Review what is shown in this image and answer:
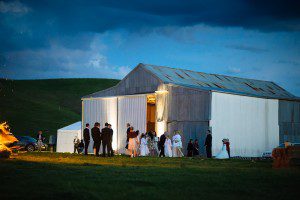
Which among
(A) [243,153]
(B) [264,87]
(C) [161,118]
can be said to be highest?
(B) [264,87]

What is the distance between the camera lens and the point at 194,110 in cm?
3180

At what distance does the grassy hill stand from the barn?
29.7m

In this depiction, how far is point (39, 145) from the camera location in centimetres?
4078

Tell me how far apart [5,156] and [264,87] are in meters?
28.7

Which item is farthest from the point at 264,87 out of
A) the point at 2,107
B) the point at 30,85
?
the point at 30,85

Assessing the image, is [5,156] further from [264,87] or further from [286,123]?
[264,87]

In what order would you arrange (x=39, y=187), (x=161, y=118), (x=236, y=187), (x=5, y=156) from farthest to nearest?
(x=161, y=118)
(x=5, y=156)
(x=236, y=187)
(x=39, y=187)

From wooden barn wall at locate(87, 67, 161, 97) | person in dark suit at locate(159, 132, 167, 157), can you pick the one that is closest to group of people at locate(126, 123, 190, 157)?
person in dark suit at locate(159, 132, 167, 157)

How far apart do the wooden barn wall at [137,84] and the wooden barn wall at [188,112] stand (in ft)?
5.53

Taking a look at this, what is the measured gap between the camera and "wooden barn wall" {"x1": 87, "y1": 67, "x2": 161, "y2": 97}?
3503 centimetres

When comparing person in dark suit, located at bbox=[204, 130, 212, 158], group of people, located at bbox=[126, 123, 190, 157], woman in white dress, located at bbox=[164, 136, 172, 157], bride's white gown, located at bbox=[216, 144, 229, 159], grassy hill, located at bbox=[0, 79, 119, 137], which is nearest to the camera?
group of people, located at bbox=[126, 123, 190, 157]

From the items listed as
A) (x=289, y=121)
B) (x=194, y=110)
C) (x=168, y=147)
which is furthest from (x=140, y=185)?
(x=289, y=121)

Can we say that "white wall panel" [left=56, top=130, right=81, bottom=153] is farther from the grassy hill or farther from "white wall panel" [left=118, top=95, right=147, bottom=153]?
the grassy hill

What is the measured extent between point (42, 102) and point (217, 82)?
50.2 meters
